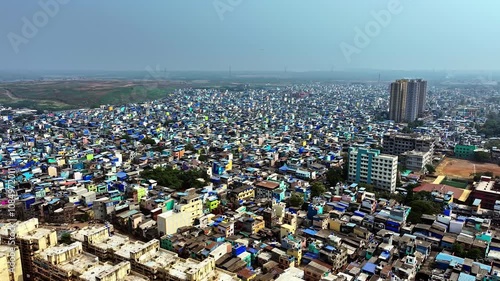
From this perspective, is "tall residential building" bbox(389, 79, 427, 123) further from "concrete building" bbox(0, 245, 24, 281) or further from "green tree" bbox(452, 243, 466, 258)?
"concrete building" bbox(0, 245, 24, 281)

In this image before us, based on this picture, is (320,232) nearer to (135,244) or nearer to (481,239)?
(481,239)

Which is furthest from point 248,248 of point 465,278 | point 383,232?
point 465,278

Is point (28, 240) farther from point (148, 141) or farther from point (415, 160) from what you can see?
point (415, 160)

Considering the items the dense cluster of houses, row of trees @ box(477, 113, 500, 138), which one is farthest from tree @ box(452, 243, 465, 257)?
row of trees @ box(477, 113, 500, 138)

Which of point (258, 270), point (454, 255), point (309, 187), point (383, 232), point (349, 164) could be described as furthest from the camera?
point (349, 164)

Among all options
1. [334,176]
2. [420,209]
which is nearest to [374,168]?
[334,176]

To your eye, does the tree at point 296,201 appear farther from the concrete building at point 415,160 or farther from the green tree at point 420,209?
the concrete building at point 415,160

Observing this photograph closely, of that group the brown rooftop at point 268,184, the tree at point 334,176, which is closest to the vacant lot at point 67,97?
the brown rooftop at point 268,184
